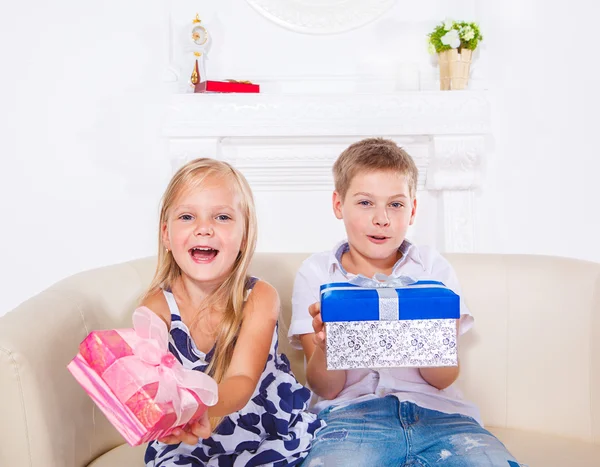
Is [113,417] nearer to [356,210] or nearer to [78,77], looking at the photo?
[356,210]

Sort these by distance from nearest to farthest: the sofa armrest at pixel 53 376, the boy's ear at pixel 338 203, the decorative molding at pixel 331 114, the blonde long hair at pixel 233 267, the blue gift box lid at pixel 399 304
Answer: the sofa armrest at pixel 53 376, the blue gift box lid at pixel 399 304, the blonde long hair at pixel 233 267, the boy's ear at pixel 338 203, the decorative molding at pixel 331 114

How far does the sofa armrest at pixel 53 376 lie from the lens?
1286 mm

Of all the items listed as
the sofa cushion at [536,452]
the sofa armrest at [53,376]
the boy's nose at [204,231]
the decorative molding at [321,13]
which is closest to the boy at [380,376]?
the sofa cushion at [536,452]

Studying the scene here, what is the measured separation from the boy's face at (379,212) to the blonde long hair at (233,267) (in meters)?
0.24

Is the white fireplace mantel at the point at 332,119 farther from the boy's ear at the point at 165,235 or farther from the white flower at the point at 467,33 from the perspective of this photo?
the boy's ear at the point at 165,235

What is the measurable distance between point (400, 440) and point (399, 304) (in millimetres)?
277

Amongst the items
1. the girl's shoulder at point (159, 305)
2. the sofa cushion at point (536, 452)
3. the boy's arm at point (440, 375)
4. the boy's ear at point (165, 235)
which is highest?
the boy's ear at point (165, 235)

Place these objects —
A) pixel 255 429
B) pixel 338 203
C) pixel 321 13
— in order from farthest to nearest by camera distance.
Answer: pixel 321 13 < pixel 338 203 < pixel 255 429

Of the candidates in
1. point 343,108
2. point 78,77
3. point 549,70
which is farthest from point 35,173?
point 549,70

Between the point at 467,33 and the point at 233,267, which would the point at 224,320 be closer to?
the point at 233,267

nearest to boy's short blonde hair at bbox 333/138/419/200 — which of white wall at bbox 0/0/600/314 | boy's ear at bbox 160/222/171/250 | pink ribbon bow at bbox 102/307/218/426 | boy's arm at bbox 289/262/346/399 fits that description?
boy's arm at bbox 289/262/346/399

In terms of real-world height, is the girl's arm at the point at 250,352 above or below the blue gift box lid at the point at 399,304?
below

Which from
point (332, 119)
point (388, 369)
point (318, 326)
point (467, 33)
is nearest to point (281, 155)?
point (332, 119)

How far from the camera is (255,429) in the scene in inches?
59.2
